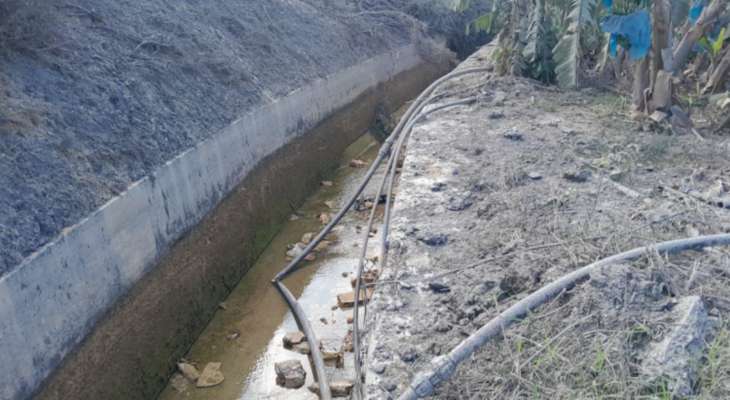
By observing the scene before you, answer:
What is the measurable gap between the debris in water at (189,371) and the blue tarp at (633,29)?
22.3 feet

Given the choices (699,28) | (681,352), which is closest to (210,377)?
(681,352)

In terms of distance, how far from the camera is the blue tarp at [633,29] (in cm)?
778

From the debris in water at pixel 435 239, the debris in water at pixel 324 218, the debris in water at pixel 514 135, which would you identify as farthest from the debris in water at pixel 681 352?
the debris in water at pixel 324 218

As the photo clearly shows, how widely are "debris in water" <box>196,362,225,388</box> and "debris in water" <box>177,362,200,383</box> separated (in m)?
0.06

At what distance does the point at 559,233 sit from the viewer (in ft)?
16.6

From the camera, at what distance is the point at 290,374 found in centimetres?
566

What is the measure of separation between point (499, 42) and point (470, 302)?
7.78 m

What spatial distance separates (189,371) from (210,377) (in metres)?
0.24

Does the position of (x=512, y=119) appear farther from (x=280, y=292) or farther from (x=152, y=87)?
(x=152, y=87)

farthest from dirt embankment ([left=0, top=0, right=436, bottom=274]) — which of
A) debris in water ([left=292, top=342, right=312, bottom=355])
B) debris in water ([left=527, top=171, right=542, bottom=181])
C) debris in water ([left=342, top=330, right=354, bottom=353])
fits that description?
debris in water ([left=527, top=171, right=542, bottom=181])

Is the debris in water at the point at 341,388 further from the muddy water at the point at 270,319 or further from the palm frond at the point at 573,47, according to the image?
the palm frond at the point at 573,47

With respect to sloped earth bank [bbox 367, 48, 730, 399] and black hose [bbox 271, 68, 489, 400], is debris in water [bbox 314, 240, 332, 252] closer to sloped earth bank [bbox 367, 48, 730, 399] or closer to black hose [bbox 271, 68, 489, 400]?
black hose [bbox 271, 68, 489, 400]

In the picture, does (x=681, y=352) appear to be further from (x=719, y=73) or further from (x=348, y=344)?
(x=719, y=73)

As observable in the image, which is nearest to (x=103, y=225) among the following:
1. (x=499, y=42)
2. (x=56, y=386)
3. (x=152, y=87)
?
(x=56, y=386)
